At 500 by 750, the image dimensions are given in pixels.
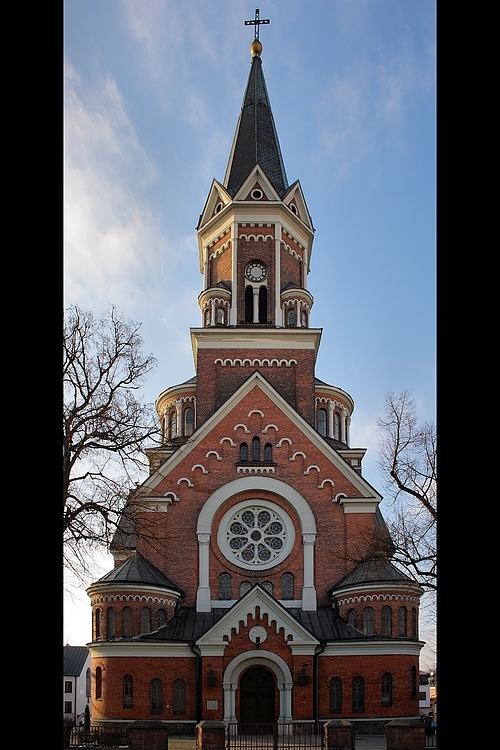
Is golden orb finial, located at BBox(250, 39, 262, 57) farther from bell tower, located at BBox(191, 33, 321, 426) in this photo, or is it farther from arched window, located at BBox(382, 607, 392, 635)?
arched window, located at BBox(382, 607, 392, 635)

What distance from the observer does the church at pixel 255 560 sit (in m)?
34.2

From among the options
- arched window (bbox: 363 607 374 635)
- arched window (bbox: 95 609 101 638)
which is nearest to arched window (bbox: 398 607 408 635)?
arched window (bbox: 363 607 374 635)

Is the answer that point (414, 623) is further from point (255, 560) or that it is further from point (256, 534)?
point (256, 534)

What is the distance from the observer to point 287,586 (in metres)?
37.9

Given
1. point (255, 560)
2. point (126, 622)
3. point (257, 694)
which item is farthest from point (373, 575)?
point (126, 622)

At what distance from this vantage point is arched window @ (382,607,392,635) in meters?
35.5

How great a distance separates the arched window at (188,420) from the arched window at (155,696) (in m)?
17.1

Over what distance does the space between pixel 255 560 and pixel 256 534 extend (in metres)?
1.15

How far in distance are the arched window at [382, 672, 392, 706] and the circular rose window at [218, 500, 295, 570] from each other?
6586mm

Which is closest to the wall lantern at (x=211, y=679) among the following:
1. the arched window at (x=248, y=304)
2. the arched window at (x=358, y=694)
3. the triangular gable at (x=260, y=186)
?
the arched window at (x=358, y=694)

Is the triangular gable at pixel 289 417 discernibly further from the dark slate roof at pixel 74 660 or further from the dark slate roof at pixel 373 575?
the dark slate roof at pixel 74 660
